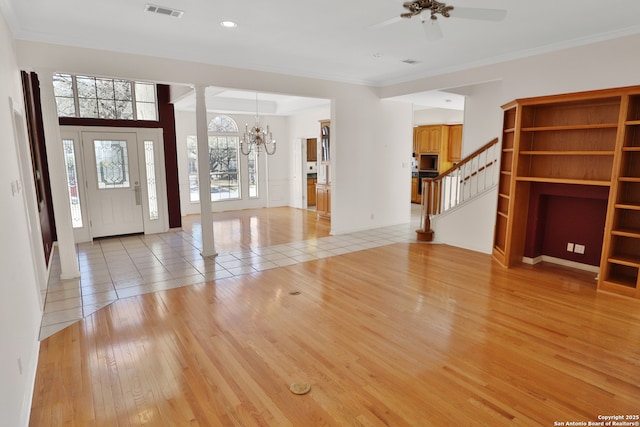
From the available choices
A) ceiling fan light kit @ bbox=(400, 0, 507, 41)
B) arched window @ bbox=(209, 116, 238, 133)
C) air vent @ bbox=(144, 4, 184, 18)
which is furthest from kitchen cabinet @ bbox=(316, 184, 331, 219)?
ceiling fan light kit @ bbox=(400, 0, 507, 41)

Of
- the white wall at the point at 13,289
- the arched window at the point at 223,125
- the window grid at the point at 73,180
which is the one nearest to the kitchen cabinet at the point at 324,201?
the arched window at the point at 223,125

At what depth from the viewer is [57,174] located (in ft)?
14.1

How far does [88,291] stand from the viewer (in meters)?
4.13

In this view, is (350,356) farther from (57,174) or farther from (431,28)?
(57,174)

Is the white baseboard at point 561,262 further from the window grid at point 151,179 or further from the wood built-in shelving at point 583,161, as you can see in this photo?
the window grid at point 151,179

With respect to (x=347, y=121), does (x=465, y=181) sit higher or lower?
lower

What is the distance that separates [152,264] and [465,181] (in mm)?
5049

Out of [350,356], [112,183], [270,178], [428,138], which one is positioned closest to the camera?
[350,356]

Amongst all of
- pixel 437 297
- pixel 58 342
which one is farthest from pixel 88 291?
pixel 437 297

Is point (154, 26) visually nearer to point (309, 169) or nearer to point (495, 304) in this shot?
point (495, 304)

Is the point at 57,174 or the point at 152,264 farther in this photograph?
the point at 152,264

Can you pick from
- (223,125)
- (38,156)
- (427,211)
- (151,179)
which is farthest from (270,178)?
(38,156)

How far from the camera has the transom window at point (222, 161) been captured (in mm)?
9500

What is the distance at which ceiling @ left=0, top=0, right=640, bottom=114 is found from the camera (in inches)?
132
